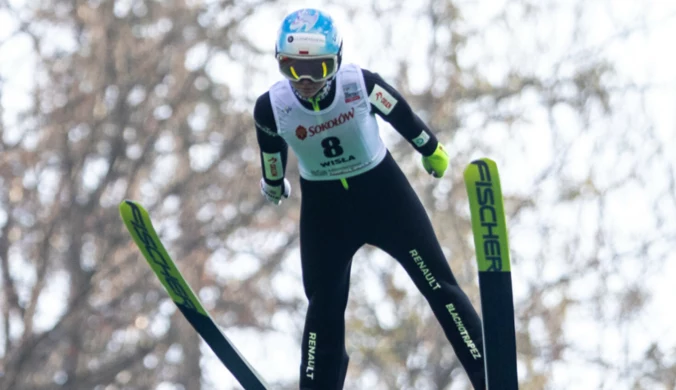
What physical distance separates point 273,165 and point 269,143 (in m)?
0.13

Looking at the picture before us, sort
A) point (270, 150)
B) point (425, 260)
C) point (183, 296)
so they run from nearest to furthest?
1. point (425, 260)
2. point (270, 150)
3. point (183, 296)

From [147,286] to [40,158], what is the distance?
1.96 meters

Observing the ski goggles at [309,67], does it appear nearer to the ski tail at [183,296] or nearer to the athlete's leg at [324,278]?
the athlete's leg at [324,278]

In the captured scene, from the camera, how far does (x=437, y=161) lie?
16.3ft

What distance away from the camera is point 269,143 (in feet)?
16.4

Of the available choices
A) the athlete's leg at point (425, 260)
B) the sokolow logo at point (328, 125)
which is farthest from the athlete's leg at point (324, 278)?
the sokolow logo at point (328, 125)

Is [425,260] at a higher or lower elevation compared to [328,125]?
lower

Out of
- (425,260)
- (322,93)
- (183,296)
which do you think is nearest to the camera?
(322,93)

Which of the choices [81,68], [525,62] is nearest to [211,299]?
[81,68]

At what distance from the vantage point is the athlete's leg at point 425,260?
487cm

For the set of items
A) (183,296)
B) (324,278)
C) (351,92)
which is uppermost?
(351,92)

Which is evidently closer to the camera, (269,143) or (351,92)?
(351,92)

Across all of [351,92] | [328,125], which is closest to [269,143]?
[328,125]

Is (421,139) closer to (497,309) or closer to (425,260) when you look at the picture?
(425,260)
